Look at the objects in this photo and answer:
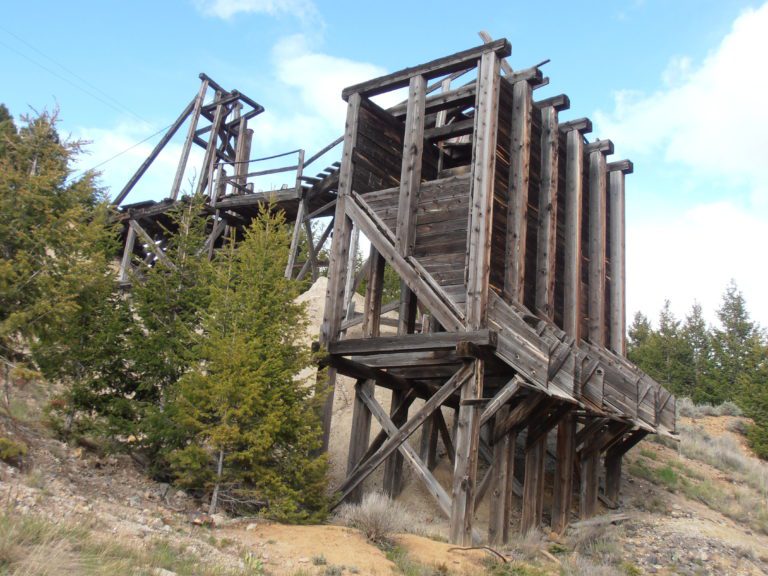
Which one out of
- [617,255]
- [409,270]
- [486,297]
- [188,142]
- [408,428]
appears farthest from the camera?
[188,142]

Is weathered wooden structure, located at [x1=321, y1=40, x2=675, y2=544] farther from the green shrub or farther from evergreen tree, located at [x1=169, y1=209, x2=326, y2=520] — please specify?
the green shrub

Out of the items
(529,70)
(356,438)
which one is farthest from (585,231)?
(356,438)

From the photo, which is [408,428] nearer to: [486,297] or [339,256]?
[486,297]

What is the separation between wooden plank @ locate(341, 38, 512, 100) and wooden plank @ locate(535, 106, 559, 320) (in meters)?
2.92

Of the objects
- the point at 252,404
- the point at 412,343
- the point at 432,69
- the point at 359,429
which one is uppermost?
the point at 432,69

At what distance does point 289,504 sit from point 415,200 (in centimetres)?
541

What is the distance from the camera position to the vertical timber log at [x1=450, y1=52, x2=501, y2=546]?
10.1 meters

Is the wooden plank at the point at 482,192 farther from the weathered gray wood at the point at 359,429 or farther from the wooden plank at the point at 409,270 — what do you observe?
the weathered gray wood at the point at 359,429

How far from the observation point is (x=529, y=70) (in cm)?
1344

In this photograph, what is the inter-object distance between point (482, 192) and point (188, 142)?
47.8 ft

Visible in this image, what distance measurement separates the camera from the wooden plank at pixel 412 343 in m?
10.6

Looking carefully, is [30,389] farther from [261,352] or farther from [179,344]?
[261,352]

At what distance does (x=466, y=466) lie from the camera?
10.2 m

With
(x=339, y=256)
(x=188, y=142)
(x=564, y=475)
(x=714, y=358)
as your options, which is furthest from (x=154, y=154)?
(x=714, y=358)
